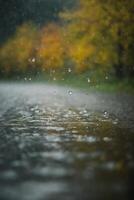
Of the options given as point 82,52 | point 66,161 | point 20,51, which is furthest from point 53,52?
point 66,161

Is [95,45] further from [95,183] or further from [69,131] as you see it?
[95,183]

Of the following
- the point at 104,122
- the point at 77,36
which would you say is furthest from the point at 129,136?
the point at 77,36

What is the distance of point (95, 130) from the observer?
12766 mm

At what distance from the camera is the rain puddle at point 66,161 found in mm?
A: 6555

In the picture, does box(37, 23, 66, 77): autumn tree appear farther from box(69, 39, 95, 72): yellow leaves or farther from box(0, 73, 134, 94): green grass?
box(69, 39, 95, 72): yellow leaves

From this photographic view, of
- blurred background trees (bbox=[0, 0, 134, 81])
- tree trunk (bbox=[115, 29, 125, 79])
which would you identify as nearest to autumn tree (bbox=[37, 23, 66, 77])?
blurred background trees (bbox=[0, 0, 134, 81])

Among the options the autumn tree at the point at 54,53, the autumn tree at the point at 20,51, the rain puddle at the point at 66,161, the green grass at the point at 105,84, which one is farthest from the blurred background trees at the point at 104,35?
the autumn tree at the point at 20,51

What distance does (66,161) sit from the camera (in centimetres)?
855

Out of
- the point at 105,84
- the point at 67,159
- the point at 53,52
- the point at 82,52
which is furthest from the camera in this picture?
the point at 53,52

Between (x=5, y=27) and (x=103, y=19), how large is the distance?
189 ft

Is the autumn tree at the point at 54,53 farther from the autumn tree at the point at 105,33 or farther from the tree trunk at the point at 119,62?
the tree trunk at the point at 119,62

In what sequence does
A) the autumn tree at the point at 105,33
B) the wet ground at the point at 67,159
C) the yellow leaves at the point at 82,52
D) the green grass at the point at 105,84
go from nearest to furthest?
the wet ground at the point at 67,159 → the green grass at the point at 105,84 → the autumn tree at the point at 105,33 → the yellow leaves at the point at 82,52

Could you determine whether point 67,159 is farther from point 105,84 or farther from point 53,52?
point 53,52

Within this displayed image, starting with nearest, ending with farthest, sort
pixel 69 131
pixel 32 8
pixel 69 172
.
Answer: pixel 69 172 < pixel 69 131 < pixel 32 8
